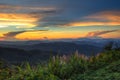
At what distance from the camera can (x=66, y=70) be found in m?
14.1

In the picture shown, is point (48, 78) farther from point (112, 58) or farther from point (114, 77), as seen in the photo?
point (112, 58)

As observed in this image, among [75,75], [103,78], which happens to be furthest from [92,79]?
[75,75]

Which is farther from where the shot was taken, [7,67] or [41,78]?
[7,67]

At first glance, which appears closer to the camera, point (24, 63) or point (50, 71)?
point (50, 71)

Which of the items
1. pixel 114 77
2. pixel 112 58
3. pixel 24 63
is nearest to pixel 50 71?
pixel 24 63

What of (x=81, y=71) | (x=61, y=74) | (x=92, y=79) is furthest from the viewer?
(x=81, y=71)

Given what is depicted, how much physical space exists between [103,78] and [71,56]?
128 inches

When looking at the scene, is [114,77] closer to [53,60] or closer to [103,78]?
[103,78]

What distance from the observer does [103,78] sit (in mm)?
12516

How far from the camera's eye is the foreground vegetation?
1292cm

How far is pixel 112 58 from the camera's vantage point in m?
18.0

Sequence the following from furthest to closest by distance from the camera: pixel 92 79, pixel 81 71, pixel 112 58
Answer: pixel 112 58, pixel 81 71, pixel 92 79

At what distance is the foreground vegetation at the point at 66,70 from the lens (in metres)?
12.9

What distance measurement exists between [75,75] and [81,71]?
96 cm
